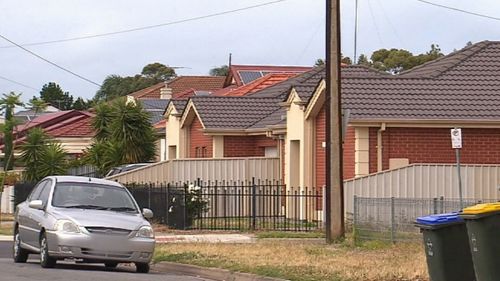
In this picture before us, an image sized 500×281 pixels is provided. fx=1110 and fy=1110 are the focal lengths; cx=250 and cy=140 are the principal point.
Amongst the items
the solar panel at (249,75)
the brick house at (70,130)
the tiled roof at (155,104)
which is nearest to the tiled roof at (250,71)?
the solar panel at (249,75)

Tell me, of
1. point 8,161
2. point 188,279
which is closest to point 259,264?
point 188,279

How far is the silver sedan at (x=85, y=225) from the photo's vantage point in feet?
58.9

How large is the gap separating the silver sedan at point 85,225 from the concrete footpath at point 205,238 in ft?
17.8

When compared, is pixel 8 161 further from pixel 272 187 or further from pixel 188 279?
pixel 188 279

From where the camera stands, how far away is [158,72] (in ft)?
381

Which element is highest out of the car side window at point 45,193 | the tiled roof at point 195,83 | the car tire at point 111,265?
the tiled roof at point 195,83

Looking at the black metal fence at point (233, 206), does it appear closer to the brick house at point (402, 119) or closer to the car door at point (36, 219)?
the brick house at point (402, 119)

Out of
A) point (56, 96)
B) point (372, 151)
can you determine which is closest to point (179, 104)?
point (372, 151)

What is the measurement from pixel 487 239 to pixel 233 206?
20220 millimetres

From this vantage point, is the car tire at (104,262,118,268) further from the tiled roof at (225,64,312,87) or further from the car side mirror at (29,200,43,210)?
the tiled roof at (225,64,312,87)

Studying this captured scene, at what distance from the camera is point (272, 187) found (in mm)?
32469

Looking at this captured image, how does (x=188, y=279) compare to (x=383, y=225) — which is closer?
(x=188, y=279)

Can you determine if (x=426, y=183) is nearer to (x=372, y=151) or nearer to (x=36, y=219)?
(x=372, y=151)

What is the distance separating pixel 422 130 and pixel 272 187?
222 inches
